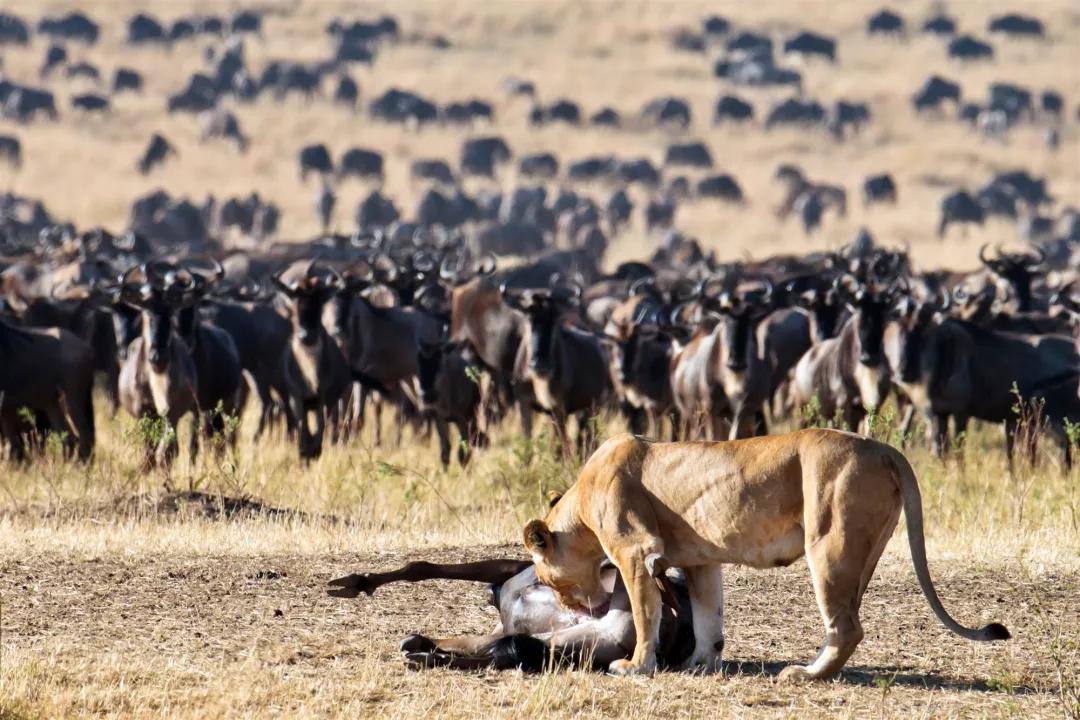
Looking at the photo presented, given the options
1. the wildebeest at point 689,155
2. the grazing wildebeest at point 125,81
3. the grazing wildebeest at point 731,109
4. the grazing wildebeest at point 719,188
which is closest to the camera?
the grazing wildebeest at point 719,188

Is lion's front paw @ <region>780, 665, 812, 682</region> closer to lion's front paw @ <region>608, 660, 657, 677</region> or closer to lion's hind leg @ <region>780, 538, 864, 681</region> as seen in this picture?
lion's hind leg @ <region>780, 538, 864, 681</region>

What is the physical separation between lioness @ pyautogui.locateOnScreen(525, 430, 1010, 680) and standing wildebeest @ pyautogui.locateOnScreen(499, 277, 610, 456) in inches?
374

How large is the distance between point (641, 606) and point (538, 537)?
493 millimetres

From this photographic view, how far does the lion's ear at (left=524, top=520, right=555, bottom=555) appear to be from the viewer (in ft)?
24.1

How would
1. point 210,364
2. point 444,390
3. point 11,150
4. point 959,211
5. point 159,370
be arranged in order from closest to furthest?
1. point 159,370
2. point 210,364
3. point 444,390
4. point 959,211
5. point 11,150

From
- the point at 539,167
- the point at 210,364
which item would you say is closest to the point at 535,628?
the point at 210,364

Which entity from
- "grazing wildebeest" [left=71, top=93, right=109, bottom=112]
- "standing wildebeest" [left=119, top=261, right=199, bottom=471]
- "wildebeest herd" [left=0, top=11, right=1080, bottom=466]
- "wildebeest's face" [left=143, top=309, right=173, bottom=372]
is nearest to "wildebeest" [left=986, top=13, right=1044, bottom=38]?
"grazing wildebeest" [left=71, top=93, right=109, bottom=112]

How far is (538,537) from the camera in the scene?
7.38m

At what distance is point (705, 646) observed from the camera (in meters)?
7.34

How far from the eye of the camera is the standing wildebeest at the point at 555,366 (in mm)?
17531

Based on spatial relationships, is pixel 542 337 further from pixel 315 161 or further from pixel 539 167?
pixel 539 167

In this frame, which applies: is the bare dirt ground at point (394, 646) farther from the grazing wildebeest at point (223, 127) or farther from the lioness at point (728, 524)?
the grazing wildebeest at point (223, 127)

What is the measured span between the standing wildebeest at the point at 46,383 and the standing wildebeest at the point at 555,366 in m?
4.25

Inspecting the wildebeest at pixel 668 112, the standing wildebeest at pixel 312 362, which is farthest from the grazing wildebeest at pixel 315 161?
the standing wildebeest at pixel 312 362
